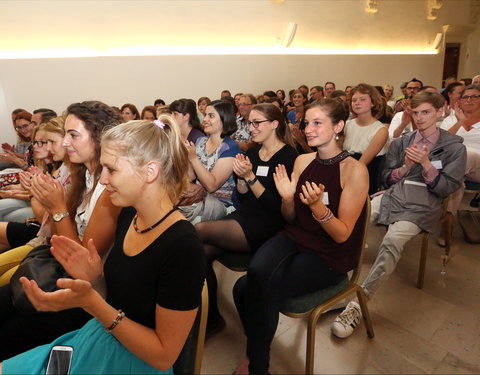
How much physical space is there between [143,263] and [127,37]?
6.56m

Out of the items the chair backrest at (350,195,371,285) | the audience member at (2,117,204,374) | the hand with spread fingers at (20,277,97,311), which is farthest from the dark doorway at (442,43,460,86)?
the hand with spread fingers at (20,277,97,311)

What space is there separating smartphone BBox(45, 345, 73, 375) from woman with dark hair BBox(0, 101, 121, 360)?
11.9 inches

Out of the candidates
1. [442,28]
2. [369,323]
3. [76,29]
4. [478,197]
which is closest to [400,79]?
[442,28]

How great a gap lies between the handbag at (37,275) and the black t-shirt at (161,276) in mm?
400

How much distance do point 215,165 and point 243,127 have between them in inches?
75.2

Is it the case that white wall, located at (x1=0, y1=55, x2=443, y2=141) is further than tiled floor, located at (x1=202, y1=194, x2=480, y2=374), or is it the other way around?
white wall, located at (x1=0, y1=55, x2=443, y2=141)

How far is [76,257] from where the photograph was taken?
39.4 inches

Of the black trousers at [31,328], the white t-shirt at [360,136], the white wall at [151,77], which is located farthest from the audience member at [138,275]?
the white wall at [151,77]

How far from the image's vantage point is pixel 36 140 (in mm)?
2250

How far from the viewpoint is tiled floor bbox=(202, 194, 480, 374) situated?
164cm

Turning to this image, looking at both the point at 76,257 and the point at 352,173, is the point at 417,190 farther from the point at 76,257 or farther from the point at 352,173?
the point at 76,257

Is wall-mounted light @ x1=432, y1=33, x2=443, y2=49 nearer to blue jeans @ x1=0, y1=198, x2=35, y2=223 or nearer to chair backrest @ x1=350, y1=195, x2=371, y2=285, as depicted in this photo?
chair backrest @ x1=350, y1=195, x2=371, y2=285

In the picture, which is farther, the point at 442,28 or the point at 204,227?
the point at 442,28

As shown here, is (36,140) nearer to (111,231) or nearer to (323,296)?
(111,231)
